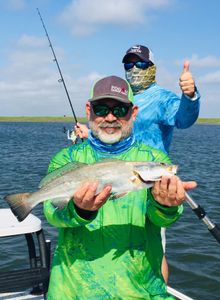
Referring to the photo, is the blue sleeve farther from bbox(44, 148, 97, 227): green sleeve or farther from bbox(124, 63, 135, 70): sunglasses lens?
bbox(44, 148, 97, 227): green sleeve

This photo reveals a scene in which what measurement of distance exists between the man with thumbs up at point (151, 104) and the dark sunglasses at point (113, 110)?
1450 mm

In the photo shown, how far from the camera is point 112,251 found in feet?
13.1

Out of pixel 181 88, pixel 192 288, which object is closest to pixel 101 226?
pixel 181 88

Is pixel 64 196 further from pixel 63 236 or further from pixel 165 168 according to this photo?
pixel 165 168

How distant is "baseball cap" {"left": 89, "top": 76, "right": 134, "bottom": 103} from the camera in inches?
167

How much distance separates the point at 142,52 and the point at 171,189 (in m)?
3.16

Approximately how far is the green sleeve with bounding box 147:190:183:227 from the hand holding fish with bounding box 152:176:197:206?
7cm

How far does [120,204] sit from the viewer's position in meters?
4.12

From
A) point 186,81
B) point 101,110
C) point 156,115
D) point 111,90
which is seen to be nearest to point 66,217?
point 101,110

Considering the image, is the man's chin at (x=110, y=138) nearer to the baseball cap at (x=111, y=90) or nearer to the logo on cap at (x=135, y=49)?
the baseball cap at (x=111, y=90)

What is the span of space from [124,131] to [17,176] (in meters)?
26.4

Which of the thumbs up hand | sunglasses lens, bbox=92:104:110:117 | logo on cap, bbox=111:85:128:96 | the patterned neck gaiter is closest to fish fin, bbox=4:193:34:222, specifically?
sunglasses lens, bbox=92:104:110:117

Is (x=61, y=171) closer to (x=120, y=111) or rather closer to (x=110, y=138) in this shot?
(x=110, y=138)

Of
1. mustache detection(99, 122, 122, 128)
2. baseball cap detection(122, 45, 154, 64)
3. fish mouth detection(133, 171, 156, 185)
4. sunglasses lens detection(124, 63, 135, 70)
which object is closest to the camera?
fish mouth detection(133, 171, 156, 185)
